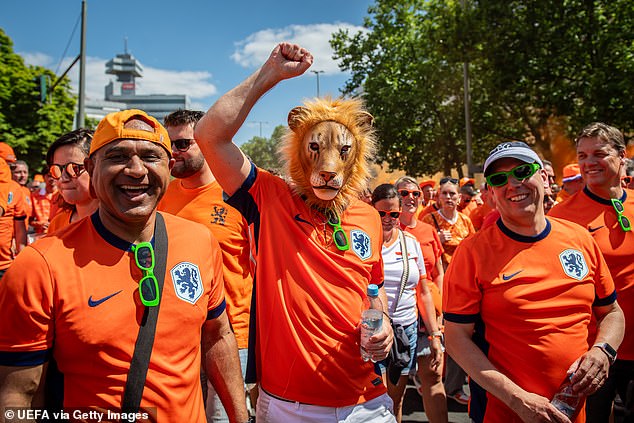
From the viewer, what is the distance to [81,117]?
14.3 metres

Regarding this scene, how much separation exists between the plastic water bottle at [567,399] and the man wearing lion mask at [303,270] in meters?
0.82

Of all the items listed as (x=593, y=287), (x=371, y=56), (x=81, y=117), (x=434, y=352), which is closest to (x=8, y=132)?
(x=81, y=117)

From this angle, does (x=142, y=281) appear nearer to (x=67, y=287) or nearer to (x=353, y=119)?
(x=67, y=287)

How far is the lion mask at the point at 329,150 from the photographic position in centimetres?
257

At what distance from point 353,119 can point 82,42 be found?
13.7 meters

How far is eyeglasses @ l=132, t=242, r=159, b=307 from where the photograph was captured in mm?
1804

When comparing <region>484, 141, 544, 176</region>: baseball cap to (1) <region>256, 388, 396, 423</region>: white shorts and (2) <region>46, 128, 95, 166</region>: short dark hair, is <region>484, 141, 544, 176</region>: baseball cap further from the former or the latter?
(2) <region>46, 128, 95, 166</region>: short dark hair

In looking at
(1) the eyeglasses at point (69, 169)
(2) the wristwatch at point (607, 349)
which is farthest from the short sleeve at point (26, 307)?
(2) the wristwatch at point (607, 349)

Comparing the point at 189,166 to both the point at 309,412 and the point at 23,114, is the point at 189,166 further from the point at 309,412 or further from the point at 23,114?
the point at 23,114

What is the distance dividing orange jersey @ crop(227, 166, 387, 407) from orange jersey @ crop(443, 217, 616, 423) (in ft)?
1.75

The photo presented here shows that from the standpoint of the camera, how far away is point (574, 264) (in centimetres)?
251

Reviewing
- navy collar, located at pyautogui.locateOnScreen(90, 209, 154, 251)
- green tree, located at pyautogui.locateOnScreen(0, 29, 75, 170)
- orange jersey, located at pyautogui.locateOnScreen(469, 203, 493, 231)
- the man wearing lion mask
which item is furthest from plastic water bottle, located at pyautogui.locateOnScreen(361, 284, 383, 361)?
green tree, located at pyautogui.locateOnScreen(0, 29, 75, 170)

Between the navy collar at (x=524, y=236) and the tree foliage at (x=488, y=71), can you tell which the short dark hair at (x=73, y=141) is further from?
the tree foliage at (x=488, y=71)
